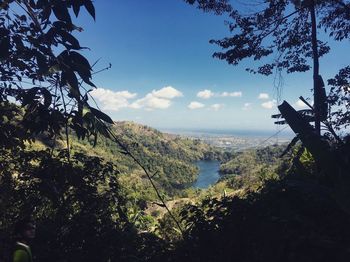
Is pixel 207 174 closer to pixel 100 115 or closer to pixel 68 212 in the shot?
pixel 68 212

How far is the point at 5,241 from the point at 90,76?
3.43 m

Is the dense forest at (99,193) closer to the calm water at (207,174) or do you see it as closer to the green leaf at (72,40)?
the green leaf at (72,40)

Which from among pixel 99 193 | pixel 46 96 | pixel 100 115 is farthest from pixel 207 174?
pixel 100 115

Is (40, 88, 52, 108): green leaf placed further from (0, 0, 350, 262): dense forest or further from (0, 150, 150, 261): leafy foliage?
(0, 150, 150, 261): leafy foliage

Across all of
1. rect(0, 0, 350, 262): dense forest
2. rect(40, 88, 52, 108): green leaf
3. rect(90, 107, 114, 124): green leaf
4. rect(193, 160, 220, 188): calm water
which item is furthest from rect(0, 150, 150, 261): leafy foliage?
rect(193, 160, 220, 188): calm water

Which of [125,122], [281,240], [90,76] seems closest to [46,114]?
[90,76]

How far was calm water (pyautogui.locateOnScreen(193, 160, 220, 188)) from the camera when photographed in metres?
119

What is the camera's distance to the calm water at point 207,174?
389 ft

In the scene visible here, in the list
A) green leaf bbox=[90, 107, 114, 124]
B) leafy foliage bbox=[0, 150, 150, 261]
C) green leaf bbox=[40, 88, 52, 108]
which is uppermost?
green leaf bbox=[40, 88, 52, 108]

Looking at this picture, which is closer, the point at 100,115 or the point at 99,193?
the point at 100,115

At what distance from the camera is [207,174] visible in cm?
13575

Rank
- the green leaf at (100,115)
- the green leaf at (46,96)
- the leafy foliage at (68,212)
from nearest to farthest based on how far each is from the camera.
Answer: the green leaf at (100,115) < the green leaf at (46,96) < the leafy foliage at (68,212)

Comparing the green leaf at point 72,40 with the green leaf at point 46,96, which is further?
the green leaf at point 46,96

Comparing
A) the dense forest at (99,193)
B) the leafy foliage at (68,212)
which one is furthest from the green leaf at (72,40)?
the leafy foliage at (68,212)
